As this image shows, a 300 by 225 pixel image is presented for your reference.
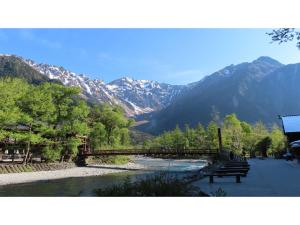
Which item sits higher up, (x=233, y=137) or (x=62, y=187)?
(x=233, y=137)

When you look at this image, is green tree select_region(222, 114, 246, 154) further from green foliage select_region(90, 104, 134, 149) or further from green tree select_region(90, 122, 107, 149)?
green tree select_region(90, 122, 107, 149)

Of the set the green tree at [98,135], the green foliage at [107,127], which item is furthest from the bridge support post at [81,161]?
the green foliage at [107,127]

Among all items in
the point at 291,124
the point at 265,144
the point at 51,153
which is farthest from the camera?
the point at 265,144

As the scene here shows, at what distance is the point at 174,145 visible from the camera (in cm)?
8744

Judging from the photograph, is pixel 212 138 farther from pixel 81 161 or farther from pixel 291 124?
pixel 81 161

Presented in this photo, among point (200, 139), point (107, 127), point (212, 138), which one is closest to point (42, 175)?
point (107, 127)

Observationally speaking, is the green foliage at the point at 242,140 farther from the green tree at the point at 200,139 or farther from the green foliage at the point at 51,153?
the green foliage at the point at 51,153

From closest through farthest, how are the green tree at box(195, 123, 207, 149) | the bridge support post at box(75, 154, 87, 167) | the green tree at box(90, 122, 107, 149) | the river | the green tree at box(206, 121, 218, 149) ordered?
the river < the bridge support post at box(75, 154, 87, 167) < the green tree at box(90, 122, 107, 149) < the green tree at box(206, 121, 218, 149) < the green tree at box(195, 123, 207, 149)

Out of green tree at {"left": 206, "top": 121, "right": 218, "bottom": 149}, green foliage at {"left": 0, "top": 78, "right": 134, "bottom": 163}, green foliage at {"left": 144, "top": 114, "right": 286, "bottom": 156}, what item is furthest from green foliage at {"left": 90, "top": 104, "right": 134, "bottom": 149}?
green foliage at {"left": 144, "top": 114, "right": 286, "bottom": 156}

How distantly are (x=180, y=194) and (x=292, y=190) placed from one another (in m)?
4.33

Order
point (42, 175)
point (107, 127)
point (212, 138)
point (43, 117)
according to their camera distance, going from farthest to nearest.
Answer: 1. point (212, 138)
2. point (107, 127)
3. point (43, 117)
4. point (42, 175)

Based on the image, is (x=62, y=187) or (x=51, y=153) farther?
(x=51, y=153)

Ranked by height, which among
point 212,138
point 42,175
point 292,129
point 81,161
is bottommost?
point 42,175
